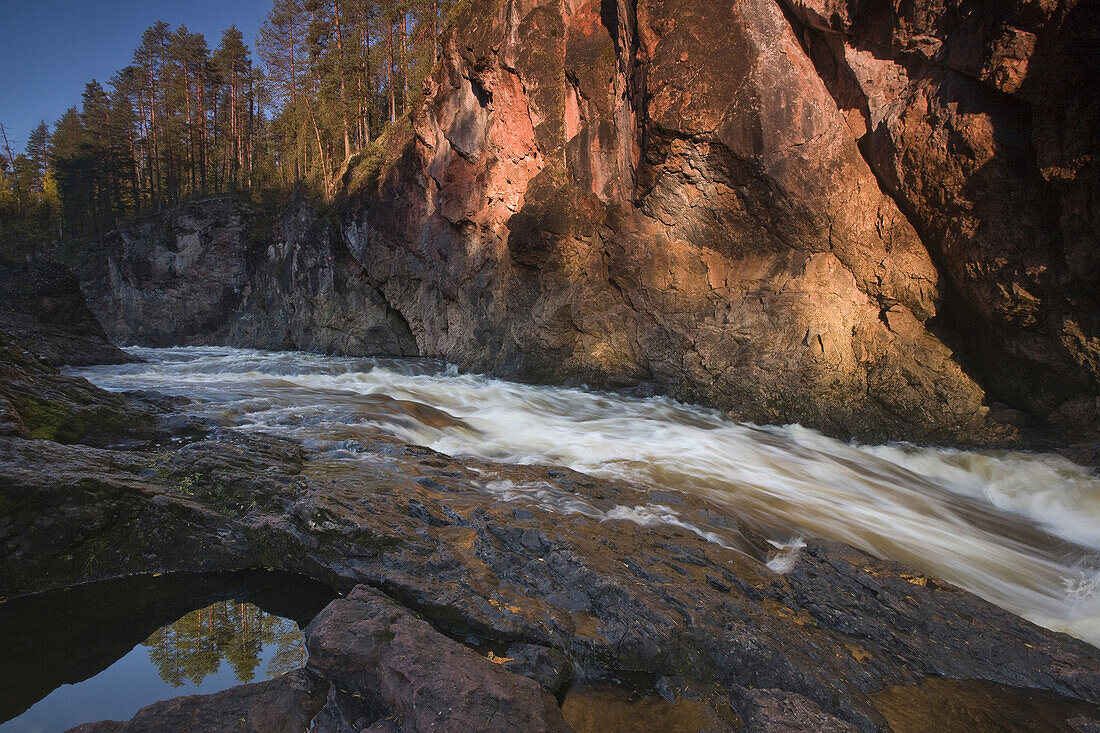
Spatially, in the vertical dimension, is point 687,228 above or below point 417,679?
above

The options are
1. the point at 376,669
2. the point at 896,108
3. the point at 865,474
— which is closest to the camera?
the point at 376,669

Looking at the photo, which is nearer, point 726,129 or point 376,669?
point 376,669

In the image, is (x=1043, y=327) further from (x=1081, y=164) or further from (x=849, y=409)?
(x=849, y=409)

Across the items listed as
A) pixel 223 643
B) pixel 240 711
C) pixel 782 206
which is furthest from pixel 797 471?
pixel 240 711

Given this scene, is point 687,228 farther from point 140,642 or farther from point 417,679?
point 140,642

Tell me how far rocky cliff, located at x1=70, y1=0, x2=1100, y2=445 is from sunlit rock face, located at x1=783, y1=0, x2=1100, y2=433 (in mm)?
30

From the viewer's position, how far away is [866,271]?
905 cm

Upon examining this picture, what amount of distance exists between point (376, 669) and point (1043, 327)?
9.64 meters

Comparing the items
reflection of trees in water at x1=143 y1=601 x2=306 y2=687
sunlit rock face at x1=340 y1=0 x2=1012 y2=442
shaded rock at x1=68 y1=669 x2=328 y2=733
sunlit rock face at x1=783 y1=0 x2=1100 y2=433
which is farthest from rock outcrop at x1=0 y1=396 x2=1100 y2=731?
sunlit rock face at x1=340 y1=0 x2=1012 y2=442

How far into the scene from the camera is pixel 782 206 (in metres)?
9.51

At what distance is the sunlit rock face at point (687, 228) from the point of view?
8945 mm

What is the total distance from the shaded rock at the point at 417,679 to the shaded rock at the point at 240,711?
100 mm

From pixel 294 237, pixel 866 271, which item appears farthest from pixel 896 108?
pixel 294 237

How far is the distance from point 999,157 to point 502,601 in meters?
8.93
